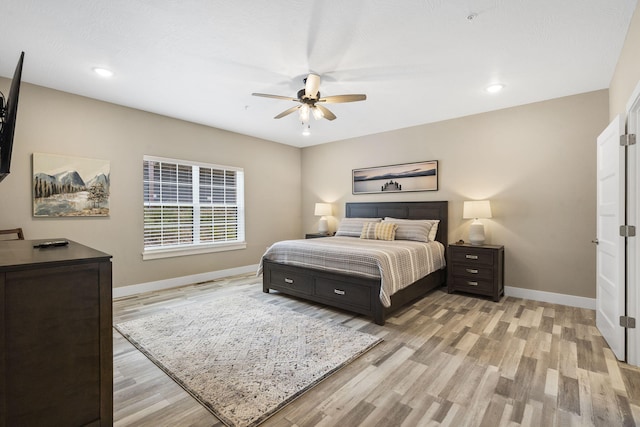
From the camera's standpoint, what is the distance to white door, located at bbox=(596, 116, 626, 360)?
2.34 meters

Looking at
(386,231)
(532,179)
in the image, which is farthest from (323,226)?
(532,179)

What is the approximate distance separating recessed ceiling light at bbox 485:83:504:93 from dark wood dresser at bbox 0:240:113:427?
3995 millimetres

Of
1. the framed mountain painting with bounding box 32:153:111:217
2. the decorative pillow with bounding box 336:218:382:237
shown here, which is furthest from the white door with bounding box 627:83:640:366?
the framed mountain painting with bounding box 32:153:111:217

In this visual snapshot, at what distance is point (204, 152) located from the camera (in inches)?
199

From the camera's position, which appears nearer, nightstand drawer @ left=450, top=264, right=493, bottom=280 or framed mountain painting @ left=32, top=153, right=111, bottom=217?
framed mountain painting @ left=32, top=153, right=111, bottom=217

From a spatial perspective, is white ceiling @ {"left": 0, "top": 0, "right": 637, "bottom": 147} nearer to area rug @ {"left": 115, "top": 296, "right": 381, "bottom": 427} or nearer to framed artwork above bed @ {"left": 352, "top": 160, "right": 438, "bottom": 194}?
framed artwork above bed @ {"left": 352, "top": 160, "right": 438, "bottom": 194}

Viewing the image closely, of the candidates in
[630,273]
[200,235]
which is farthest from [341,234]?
[630,273]

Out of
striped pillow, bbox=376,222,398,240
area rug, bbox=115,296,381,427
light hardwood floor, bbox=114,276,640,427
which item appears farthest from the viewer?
striped pillow, bbox=376,222,398,240

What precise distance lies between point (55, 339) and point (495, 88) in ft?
14.4

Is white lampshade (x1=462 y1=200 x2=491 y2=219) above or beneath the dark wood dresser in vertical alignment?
above

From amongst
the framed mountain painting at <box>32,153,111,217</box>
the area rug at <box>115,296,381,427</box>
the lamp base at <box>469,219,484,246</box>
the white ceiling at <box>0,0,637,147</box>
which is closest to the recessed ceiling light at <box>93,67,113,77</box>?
the white ceiling at <box>0,0,637,147</box>

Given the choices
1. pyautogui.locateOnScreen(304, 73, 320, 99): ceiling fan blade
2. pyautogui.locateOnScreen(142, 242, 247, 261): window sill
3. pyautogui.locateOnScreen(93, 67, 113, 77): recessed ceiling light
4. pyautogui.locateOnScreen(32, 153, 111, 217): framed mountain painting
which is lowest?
pyautogui.locateOnScreen(142, 242, 247, 261): window sill

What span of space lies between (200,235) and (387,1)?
4.30 metres

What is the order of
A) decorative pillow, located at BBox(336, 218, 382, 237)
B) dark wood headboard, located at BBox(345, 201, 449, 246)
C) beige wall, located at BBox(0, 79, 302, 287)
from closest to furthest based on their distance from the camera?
beige wall, located at BBox(0, 79, 302, 287) → dark wood headboard, located at BBox(345, 201, 449, 246) → decorative pillow, located at BBox(336, 218, 382, 237)
